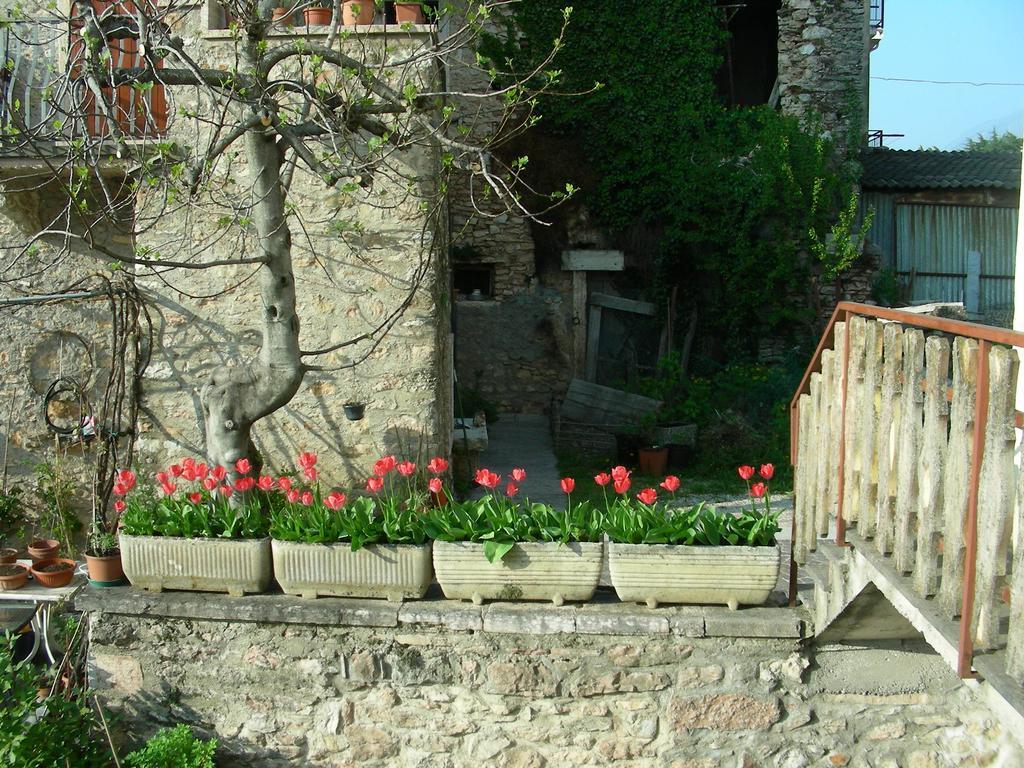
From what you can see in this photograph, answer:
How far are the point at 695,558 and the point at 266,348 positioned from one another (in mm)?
2542

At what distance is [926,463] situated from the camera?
3238mm

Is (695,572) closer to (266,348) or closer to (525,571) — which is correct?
(525,571)

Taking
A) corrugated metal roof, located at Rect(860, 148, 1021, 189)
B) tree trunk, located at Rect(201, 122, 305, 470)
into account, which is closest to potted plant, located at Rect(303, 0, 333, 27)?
tree trunk, located at Rect(201, 122, 305, 470)

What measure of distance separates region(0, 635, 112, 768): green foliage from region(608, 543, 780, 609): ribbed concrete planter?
2.66 meters

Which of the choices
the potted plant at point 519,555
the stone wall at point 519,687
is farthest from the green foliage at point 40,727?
the potted plant at point 519,555

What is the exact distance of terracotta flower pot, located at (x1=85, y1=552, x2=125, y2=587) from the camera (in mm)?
5008

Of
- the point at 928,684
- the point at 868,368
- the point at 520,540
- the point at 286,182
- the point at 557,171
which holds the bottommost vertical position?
the point at 928,684

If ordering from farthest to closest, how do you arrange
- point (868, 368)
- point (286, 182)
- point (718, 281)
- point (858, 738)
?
point (718, 281), point (286, 182), point (858, 738), point (868, 368)

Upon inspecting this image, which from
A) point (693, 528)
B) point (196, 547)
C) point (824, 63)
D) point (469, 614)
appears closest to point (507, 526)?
point (469, 614)

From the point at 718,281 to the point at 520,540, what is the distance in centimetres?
822

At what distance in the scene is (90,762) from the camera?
4.75 m

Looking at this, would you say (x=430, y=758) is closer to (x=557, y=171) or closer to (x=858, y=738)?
(x=858, y=738)

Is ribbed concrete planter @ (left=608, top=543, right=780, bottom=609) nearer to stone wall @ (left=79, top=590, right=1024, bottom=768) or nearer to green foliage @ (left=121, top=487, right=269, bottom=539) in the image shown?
stone wall @ (left=79, top=590, right=1024, bottom=768)

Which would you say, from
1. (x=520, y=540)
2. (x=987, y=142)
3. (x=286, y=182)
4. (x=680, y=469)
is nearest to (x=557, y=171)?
(x=680, y=469)
